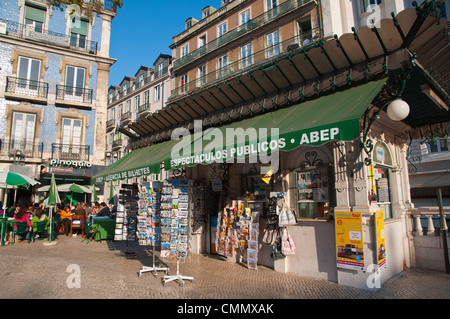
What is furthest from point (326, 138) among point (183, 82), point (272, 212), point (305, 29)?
point (183, 82)

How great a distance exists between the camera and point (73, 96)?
861 inches

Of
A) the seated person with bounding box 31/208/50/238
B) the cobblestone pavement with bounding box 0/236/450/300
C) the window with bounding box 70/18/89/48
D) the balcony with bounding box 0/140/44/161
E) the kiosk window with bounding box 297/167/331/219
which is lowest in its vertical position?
the cobblestone pavement with bounding box 0/236/450/300

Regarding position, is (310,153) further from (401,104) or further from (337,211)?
(401,104)

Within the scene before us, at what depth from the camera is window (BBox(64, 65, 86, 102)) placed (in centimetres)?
2178

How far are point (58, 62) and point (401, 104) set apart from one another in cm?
2338

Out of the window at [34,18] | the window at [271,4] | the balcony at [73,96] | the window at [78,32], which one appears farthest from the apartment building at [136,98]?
the window at [271,4]

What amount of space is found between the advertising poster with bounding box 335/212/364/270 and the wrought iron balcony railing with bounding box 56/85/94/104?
21506mm

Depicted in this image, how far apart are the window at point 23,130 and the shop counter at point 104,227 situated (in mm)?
11564

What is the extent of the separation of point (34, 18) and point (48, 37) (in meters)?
1.67

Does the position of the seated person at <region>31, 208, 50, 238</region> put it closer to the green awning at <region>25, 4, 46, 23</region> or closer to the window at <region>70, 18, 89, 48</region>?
the window at <region>70, 18, 89, 48</region>

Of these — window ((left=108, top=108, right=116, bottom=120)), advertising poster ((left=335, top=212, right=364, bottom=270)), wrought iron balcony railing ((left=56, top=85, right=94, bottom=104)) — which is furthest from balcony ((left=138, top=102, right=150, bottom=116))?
advertising poster ((left=335, top=212, right=364, bottom=270))

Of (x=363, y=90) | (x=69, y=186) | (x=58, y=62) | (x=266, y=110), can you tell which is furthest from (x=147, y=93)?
(x=363, y=90)

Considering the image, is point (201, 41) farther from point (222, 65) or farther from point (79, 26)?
point (79, 26)
